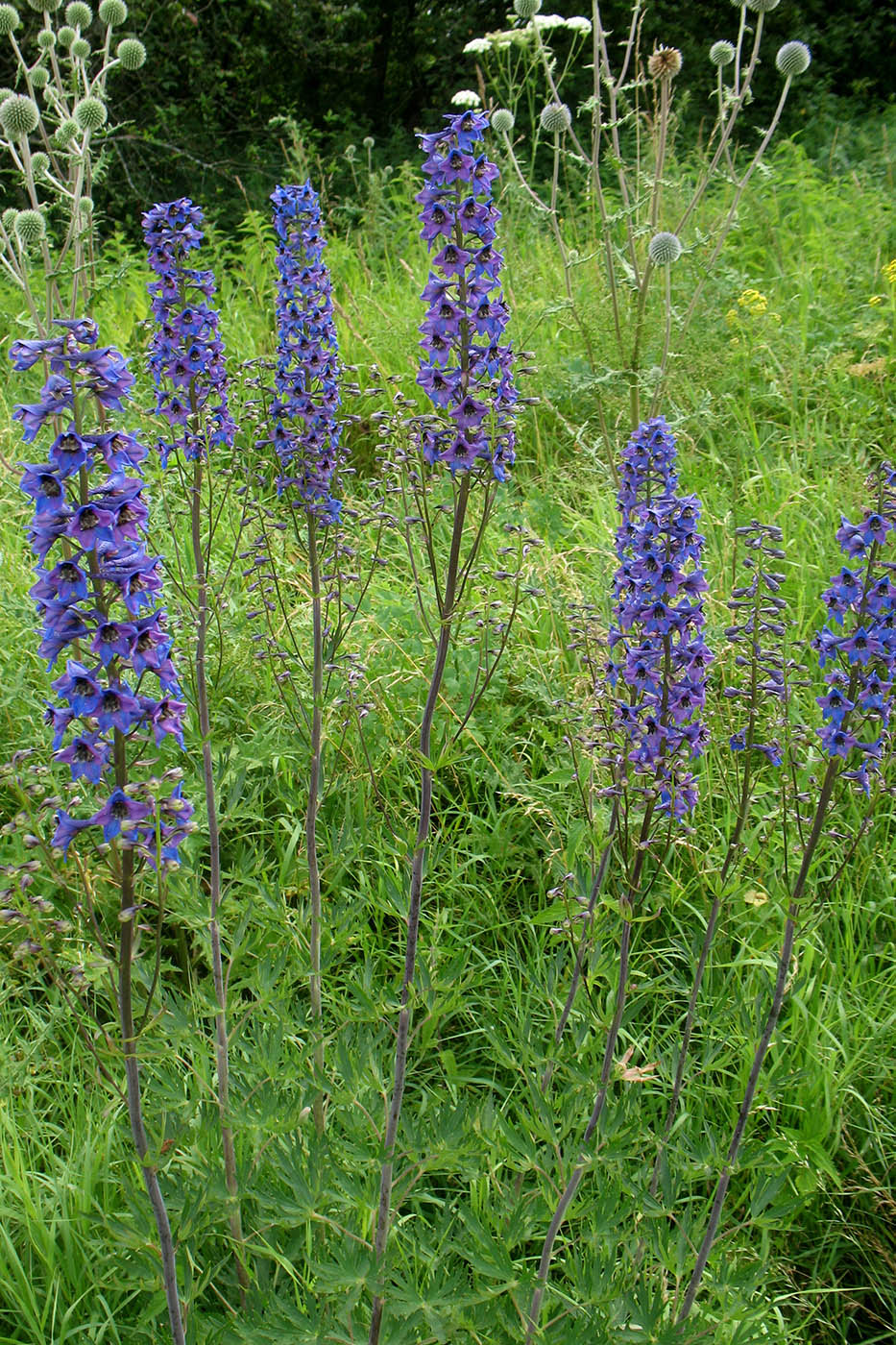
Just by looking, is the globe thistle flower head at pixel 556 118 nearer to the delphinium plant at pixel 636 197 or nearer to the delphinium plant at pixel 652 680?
the delphinium plant at pixel 636 197

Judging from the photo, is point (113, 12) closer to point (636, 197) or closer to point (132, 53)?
point (132, 53)

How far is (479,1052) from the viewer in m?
3.32

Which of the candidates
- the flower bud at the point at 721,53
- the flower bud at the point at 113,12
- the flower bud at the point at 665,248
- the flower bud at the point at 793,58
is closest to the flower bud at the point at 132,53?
the flower bud at the point at 113,12

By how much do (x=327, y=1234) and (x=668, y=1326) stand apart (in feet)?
3.00

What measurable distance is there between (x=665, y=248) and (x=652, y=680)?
304cm

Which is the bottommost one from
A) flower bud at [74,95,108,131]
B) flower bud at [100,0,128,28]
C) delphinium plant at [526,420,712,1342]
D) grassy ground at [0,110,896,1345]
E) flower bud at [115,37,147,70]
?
grassy ground at [0,110,896,1345]

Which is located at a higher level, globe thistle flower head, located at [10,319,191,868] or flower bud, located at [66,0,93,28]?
flower bud, located at [66,0,93,28]

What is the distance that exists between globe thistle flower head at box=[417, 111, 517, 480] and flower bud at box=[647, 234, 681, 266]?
265 centimetres

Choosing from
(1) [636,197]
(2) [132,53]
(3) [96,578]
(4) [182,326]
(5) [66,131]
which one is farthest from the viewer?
(2) [132,53]

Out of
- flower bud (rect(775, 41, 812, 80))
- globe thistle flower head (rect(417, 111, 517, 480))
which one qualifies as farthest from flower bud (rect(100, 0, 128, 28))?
globe thistle flower head (rect(417, 111, 517, 480))

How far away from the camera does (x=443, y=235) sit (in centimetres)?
206

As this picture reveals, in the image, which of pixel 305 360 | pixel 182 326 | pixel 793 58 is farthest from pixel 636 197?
pixel 182 326

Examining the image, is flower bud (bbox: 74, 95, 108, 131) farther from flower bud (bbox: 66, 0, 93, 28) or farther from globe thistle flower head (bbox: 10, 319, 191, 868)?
globe thistle flower head (bbox: 10, 319, 191, 868)

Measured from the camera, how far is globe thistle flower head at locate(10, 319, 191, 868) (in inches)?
61.9
